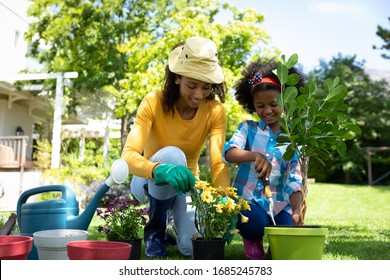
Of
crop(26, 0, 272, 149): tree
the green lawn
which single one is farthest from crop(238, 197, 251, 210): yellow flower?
crop(26, 0, 272, 149): tree

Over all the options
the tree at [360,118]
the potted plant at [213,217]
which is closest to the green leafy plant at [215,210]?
the potted plant at [213,217]

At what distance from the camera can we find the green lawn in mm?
2240

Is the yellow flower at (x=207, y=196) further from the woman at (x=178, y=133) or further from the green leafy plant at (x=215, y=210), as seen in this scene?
the woman at (x=178, y=133)

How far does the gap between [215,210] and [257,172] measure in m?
0.48

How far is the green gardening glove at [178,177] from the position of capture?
61.6 inches

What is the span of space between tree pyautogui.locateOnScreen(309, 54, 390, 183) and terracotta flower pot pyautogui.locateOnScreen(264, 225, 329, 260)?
12.9 m

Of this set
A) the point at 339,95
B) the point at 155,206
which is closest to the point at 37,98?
the point at 155,206

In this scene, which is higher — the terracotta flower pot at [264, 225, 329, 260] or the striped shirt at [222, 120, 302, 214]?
the striped shirt at [222, 120, 302, 214]

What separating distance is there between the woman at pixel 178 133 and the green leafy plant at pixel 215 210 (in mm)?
218

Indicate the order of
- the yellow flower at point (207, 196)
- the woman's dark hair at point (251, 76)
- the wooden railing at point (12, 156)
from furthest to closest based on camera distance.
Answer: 1. the wooden railing at point (12, 156)
2. the woman's dark hair at point (251, 76)
3. the yellow flower at point (207, 196)

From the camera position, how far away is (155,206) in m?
2.02

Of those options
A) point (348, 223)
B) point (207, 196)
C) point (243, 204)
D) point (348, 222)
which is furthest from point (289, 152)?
point (348, 222)

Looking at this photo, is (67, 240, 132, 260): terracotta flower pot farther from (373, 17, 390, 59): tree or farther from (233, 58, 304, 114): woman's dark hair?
(373, 17, 390, 59): tree

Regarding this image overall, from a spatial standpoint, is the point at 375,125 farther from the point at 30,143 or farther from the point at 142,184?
the point at 142,184
